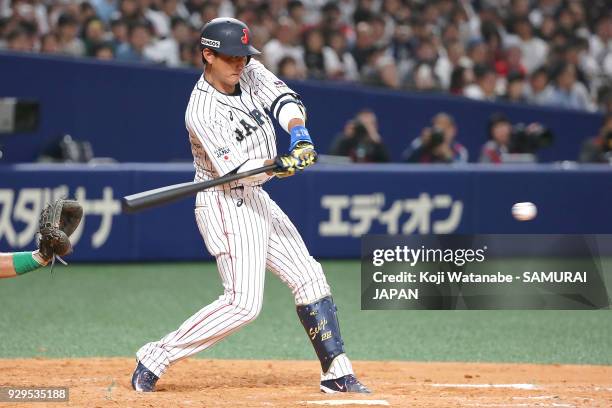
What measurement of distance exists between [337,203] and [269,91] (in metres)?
5.37

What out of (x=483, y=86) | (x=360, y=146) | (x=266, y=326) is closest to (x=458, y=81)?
(x=483, y=86)

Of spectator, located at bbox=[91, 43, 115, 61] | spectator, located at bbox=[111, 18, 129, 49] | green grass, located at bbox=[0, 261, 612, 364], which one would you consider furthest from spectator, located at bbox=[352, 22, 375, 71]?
green grass, located at bbox=[0, 261, 612, 364]

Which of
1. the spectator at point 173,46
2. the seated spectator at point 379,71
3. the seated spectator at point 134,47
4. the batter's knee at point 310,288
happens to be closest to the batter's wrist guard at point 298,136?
the batter's knee at point 310,288

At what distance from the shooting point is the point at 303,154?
510 cm

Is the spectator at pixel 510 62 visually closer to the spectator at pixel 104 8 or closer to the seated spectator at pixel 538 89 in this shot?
the seated spectator at pixel 538 89

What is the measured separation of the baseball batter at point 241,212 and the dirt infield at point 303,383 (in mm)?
242

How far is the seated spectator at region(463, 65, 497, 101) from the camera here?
1362 cm

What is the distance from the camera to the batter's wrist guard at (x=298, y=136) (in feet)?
16.9

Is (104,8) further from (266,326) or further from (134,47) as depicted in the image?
(266,326)

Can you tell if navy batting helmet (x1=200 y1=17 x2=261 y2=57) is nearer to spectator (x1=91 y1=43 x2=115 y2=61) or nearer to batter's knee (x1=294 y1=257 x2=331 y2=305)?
batter's knee (x1=294 y1=257 x2=331 y2=305)

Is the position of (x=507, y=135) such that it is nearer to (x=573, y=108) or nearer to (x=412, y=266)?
(x=573, y=108)

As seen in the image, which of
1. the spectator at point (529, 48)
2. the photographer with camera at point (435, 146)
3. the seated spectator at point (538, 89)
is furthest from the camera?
the spectator at point (529, 48)

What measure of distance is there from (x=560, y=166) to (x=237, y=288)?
6621 mm

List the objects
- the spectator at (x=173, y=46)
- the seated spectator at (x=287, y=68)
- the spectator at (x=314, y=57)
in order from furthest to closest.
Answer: the spectator at (x=314, y=57)
the spectator at (x=173, y=46)
the seated spectator at (x=287, y=68)
